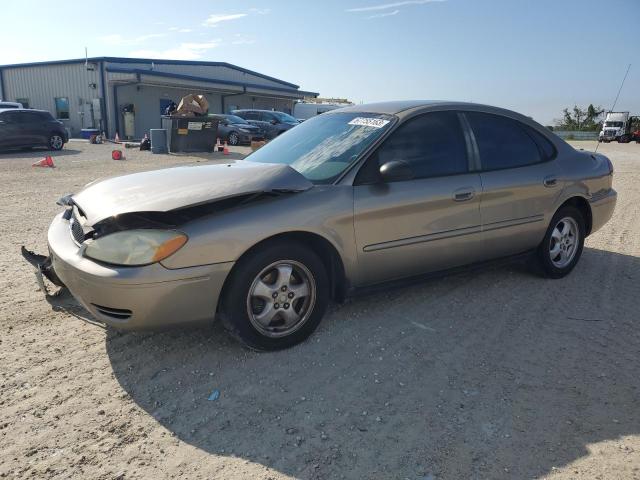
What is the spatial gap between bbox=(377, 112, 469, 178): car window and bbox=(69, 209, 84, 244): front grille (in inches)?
80.0

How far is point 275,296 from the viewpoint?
10.4 feet

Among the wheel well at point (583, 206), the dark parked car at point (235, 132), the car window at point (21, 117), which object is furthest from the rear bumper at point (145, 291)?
the dark parked car at point (235, 132)

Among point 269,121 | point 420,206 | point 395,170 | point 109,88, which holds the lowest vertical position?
point 420,206

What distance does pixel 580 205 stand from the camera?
4910 millimetres

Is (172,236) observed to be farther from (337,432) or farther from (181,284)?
(337,432)

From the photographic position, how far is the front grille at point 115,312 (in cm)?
280

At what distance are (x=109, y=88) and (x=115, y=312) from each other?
97.0 feet

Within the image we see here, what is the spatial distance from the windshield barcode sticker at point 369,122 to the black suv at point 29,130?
Result: 17.4 meters

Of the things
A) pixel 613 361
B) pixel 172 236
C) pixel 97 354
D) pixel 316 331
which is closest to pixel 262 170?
pixel 172 236

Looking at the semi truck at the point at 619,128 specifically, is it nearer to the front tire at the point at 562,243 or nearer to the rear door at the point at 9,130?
the rear door at the point at 9,130

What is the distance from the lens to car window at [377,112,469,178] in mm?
3697

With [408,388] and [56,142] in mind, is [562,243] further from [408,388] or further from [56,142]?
[56,142]

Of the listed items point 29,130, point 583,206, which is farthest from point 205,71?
point 583,206

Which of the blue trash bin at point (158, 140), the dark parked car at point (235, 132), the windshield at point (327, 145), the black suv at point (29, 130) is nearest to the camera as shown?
the windshield at point (327, 145)
